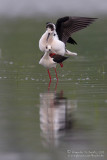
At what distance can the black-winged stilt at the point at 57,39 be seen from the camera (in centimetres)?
1477

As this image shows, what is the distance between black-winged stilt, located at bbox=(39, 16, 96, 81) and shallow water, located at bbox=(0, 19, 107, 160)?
0.45 metres

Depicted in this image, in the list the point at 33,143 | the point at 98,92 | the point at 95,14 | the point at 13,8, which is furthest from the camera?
the point at 13,8

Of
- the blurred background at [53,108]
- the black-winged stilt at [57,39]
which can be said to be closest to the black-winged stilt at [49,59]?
the black-winged stilt at [57,39]

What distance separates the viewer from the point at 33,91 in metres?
12.5

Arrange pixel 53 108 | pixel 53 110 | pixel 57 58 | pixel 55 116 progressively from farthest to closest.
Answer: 1. pixel 57 58
2. pixel 53 108
3. pixel 53 110
4. pixel 55 116

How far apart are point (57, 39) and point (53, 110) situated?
5684mm

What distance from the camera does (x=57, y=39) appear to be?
1554cm

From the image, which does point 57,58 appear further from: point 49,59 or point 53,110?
point 53,110

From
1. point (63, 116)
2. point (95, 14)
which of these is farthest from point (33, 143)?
point (95, 14)

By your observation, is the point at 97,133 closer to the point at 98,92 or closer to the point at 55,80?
the point at 98,92

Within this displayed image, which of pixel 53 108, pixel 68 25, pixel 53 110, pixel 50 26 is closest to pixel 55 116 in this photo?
pixel 53 110

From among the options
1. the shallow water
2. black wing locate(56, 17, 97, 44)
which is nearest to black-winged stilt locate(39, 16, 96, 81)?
black wing locate(56, 17, 97, 44)

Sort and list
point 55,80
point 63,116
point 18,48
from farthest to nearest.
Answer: point 18,48, point 55,80, point 63,116

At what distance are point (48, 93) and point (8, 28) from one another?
26.2m
